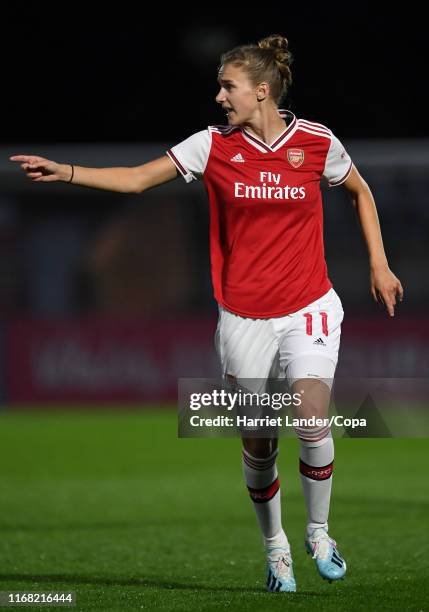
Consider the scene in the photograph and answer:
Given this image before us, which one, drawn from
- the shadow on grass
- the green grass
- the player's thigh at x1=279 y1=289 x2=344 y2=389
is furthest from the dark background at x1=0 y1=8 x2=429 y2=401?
the player's thigh at x1=279 y1=289 x2=344 y2=389

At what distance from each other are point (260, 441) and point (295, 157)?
1205mm

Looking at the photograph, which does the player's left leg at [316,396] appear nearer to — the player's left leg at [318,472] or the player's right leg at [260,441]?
the player's left leg at [318,472]

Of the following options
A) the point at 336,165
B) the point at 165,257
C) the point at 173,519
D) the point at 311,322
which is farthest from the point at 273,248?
the point at 165,257

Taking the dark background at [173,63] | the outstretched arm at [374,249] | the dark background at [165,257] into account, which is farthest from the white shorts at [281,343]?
the dark background at [173,63]

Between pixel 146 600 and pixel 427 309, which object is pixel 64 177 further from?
pixel 427 309

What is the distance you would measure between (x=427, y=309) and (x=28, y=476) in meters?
6.99

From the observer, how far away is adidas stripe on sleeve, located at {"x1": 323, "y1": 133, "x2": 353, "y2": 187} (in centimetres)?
556

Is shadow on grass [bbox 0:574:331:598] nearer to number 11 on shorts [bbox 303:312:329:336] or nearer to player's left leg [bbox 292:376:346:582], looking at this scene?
player's left leg [bbox 292:376:346:582]

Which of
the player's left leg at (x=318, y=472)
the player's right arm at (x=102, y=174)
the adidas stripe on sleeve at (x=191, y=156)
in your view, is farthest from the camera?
the adidas stripe on sleeve at (x=191, y=156)

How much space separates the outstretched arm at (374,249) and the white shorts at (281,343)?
0.74 ft

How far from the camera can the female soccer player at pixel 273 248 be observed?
5387 millimetres

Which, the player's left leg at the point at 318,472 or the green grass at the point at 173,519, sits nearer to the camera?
the player's left leg at the point at 318,472

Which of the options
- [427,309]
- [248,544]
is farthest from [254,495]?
[427,309]

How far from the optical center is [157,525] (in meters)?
8.73
